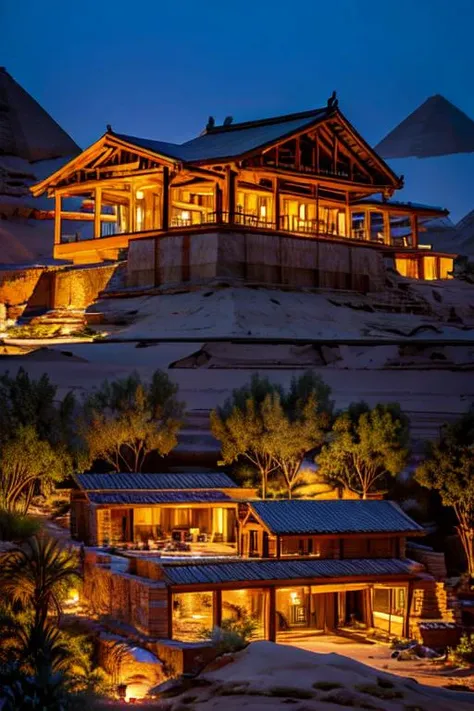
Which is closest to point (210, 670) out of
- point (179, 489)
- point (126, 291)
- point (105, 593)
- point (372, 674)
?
point (372, 674)

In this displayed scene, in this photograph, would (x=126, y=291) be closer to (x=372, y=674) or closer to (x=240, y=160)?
(x=240, y=160)

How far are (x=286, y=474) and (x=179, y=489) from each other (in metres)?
3.48

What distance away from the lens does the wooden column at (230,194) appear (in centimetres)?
5144

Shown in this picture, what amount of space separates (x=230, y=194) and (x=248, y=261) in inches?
108

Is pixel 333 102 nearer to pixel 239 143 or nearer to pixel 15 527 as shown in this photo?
pixel 239 143

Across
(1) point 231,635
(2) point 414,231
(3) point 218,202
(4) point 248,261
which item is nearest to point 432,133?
(2) point 414,231

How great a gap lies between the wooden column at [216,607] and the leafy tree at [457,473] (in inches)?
320

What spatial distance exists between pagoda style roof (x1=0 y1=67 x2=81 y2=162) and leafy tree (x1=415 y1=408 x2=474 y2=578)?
157ft

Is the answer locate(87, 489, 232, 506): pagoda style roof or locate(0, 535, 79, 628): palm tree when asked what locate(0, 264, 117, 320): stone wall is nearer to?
locate(87, 489, 232, 506): pagoda style roof

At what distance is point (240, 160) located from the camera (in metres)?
51.8

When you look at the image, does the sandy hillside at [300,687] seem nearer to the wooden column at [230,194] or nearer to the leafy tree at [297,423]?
the leafy tree at [297,423]

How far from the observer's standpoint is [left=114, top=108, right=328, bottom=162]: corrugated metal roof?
53.1m

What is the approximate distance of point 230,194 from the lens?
170ft

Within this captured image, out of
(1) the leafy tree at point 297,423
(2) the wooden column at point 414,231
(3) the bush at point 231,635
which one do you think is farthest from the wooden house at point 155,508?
(2) the wooden column at point 414,231
